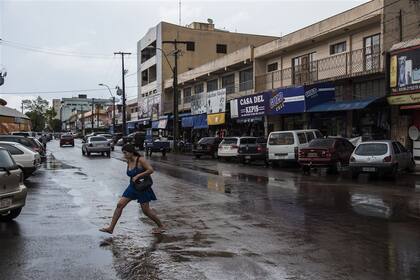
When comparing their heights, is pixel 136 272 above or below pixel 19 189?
below

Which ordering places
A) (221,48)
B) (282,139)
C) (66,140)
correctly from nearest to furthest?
(282,139) → (66,140) → (221,48)

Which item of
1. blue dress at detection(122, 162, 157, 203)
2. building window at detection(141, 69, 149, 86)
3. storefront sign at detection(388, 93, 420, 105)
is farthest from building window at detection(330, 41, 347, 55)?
building window at detection(141, 69, 149, 86)

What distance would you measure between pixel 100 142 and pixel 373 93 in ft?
71.4

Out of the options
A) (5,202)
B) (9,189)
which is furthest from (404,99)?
(5,202)

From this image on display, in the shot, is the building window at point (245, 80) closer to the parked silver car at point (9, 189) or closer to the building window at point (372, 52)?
the building window at point (372, 52)

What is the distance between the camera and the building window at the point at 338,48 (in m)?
29.9

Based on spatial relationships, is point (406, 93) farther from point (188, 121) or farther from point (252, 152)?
point (188, 121)

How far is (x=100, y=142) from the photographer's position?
40.3 meters

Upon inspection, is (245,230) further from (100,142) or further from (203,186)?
(100,142)

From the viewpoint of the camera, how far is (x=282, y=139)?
26234mm

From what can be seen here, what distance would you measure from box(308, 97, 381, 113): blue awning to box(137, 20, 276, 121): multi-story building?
34.6 m

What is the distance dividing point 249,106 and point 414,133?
1431 centimetres

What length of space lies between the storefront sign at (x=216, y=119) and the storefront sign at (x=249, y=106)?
76.6 inches

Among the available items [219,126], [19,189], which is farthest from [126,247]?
A: [219,126]
